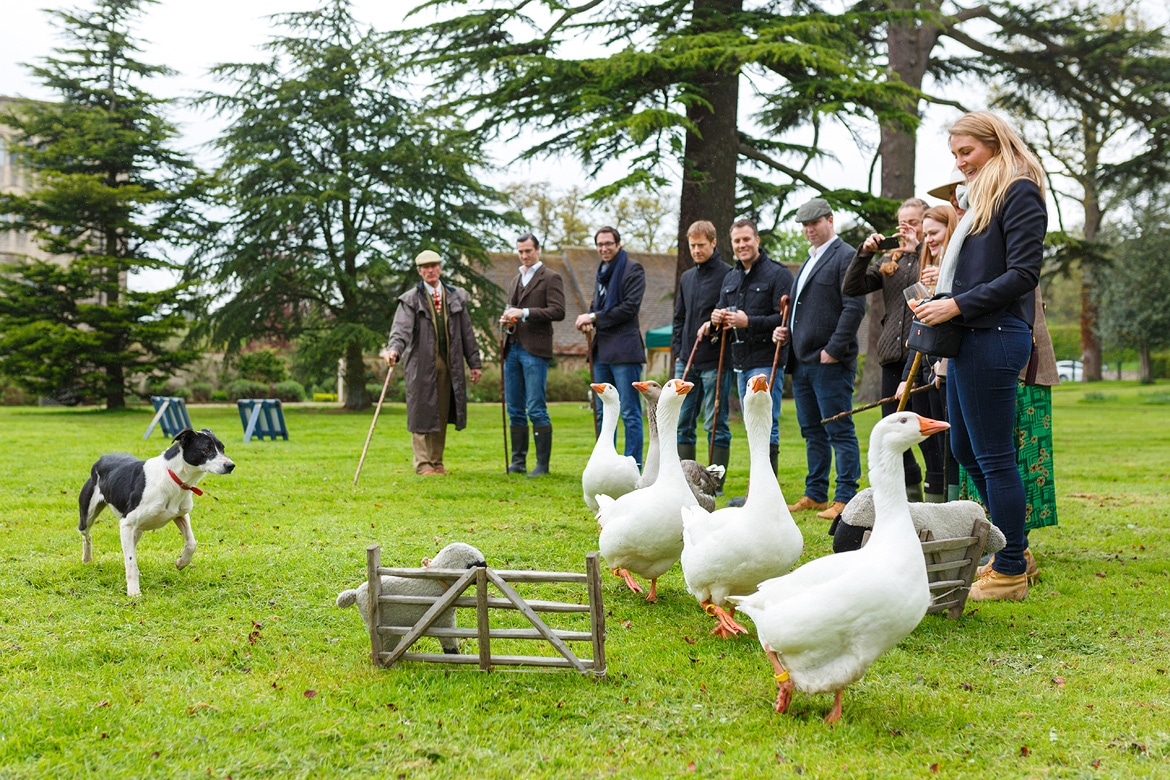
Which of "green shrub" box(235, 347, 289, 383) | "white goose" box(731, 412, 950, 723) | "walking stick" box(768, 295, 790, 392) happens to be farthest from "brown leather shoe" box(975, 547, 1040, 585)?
"green shrub" box(235, 347, 289, 383)

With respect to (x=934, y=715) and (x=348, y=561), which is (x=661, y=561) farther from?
(x=348, y=561)

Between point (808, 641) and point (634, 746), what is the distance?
67cm

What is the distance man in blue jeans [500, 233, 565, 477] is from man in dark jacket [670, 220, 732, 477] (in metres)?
1.73

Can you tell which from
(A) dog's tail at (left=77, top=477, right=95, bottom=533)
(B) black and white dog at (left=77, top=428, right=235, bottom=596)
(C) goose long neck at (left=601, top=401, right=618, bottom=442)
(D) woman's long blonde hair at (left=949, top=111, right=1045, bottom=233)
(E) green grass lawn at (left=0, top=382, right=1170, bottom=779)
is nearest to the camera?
(E) green grass lawn at (left=0, top=382, right=1170, bottom=779)

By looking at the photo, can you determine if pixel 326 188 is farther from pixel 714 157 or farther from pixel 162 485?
pixel 162 485

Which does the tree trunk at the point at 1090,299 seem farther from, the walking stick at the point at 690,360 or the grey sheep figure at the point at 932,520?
the grey sheep figure at the point at 932,520

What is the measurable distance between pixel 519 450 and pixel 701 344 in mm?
2712

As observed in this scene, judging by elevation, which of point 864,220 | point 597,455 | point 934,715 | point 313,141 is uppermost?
point 313,141

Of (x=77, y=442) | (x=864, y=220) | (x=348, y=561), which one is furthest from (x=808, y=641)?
(x=864, y=220)

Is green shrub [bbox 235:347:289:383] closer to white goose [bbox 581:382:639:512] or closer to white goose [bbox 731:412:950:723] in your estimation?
white goose [bbox 581:382:639:512]

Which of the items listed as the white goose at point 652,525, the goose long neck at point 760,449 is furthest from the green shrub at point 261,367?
the goose long neck at point 760,449

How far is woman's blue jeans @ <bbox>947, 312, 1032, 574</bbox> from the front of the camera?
4328mm

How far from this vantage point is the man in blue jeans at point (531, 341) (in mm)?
9539

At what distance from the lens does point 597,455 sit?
250 inches
